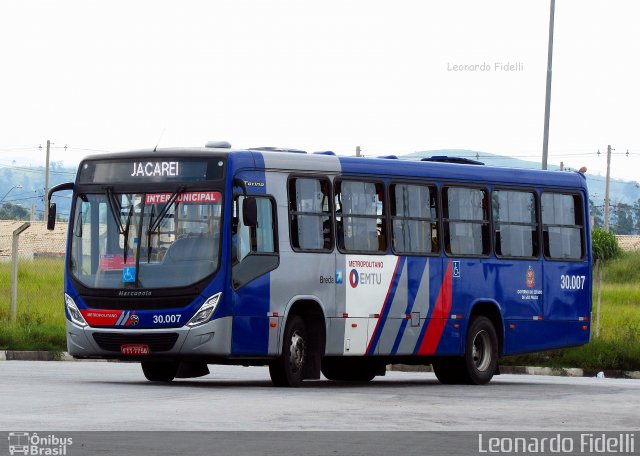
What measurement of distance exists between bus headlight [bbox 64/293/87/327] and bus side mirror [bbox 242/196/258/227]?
251 cm

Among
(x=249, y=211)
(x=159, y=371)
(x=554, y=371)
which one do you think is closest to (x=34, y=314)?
(x=554, y=371)

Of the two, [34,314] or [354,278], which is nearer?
[354,278]

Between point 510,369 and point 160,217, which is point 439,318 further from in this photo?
point 510,369

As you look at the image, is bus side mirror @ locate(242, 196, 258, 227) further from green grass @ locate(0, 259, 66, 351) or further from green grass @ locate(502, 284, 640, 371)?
green grass @ locate(502, 284, 640, 371)

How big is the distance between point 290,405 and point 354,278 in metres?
5.06

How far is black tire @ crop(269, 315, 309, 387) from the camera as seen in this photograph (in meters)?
20.5

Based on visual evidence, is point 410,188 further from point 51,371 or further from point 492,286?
point 51,371

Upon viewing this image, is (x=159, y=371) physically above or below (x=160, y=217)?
below

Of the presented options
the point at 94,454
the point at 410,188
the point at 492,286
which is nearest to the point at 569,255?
the point at 492,286

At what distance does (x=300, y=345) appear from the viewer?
20.8m

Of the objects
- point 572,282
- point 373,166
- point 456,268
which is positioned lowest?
point 572,282

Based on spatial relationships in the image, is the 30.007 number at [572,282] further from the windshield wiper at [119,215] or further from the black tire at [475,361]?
the windshield wiper at [119,215]

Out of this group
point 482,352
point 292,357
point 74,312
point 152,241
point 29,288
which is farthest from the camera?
point 29,288

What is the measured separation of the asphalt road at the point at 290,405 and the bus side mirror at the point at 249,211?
2092 mm
